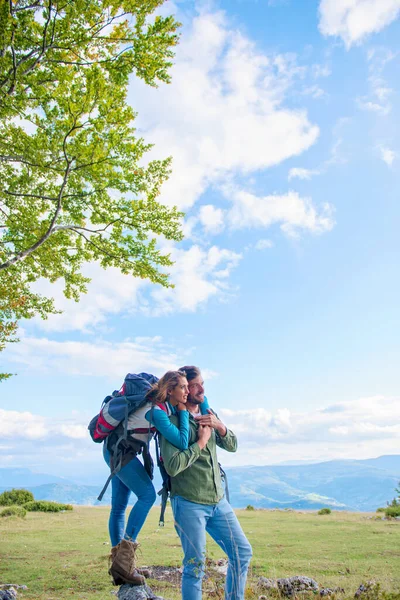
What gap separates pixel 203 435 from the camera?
441cm

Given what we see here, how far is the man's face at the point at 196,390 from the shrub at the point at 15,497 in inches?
974

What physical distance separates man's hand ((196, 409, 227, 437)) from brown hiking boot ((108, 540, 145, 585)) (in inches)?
72.2

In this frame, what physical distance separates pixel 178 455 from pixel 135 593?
244 centimetres

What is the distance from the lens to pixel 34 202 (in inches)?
579

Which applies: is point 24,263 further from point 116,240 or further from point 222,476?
point 222,476

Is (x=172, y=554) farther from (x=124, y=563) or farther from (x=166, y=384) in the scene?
(x=166, y=384)

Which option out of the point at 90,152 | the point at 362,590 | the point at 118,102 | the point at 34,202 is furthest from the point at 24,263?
the point at 362,590

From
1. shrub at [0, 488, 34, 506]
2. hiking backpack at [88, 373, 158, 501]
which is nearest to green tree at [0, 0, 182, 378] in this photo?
hiking backpack at [88, 373, 158, 501]

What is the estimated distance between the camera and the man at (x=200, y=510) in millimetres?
4000

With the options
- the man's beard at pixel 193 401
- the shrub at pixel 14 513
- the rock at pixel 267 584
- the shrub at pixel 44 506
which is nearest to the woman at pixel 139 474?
the man's beard at pixel 193 401

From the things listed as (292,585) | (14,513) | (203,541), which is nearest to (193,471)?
(203,541)

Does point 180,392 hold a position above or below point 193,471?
above

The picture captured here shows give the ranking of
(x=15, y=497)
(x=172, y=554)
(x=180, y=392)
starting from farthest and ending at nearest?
(x=15, y=497), (x=172, y=554), (x=180, y=392)

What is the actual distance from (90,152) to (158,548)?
1079 centimetres
